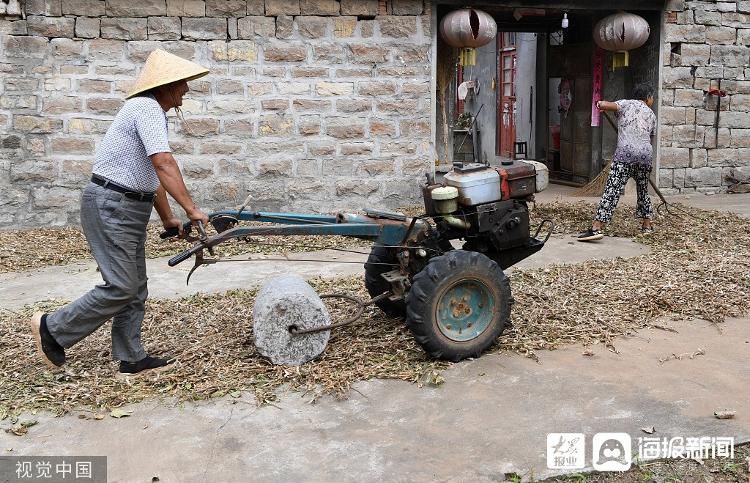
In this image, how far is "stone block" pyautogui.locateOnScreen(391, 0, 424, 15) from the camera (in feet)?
30.0

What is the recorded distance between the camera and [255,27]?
28.8 feet

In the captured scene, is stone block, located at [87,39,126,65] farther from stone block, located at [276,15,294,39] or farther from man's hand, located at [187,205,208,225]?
man's hand, located at [187,205,208,225]

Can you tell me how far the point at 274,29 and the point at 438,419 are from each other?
Result: 631 centimetres

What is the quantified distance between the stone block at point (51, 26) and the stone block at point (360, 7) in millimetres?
2951

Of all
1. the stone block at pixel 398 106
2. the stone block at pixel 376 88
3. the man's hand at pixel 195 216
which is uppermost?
the stone block at pixel 376 88

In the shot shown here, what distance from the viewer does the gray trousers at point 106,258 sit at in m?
3.93

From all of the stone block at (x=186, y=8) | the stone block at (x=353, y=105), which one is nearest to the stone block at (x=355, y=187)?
the stone block at (x=353, y=105)

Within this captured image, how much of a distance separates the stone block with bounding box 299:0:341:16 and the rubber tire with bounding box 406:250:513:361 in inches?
216

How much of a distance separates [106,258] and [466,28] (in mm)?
6360

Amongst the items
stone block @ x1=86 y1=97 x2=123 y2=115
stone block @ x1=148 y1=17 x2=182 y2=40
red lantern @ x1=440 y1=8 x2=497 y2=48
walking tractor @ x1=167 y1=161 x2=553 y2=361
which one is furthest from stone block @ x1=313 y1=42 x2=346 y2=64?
walking tractor @ x1=167 y1=161 x2=553 y2=361

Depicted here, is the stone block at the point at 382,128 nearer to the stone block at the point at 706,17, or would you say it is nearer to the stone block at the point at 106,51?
the stone block at the point at 106,51

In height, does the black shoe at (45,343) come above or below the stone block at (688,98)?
below

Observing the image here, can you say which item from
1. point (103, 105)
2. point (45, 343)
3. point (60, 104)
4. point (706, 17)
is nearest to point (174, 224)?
point (45, 343)

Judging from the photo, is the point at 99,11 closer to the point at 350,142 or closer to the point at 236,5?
the point at 236,5
